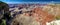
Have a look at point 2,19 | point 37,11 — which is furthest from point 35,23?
point 2,19

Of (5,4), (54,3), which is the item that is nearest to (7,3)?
(5,4)

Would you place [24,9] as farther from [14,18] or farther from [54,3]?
[54,3]

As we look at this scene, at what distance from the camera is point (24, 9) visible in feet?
1.98

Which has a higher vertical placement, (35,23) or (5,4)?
(5,4)

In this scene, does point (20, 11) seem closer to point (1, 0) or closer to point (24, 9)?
point (24, 9)

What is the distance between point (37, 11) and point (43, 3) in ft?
0.21

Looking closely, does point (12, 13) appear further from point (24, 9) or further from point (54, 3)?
point (54, 3)

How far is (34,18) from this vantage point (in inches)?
22.8

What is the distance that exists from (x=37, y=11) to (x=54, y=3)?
0.39ft

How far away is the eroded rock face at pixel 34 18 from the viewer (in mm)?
571

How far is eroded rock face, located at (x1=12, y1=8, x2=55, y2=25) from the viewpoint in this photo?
571mm

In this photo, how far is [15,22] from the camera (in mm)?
571

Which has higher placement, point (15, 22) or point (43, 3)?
point (43, 3)

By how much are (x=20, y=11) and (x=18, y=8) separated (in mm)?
24
